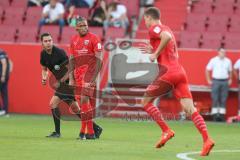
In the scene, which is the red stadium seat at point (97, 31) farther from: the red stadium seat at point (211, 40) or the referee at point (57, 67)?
the referee at point (57, 67)

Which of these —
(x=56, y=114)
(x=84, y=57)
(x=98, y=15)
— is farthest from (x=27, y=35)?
(x=84, y=57)

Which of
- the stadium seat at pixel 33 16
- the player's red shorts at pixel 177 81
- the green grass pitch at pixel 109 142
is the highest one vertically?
the stadium seat at pixel 33 16

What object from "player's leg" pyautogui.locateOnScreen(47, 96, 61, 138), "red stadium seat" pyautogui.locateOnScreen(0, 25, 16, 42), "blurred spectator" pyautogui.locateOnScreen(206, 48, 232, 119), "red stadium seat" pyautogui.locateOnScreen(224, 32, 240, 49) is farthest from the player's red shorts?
"red stadium seat" pyautogui.locateOnScreen(0, 25, 16, 42)

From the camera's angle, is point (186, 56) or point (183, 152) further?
A: point (186, 56)

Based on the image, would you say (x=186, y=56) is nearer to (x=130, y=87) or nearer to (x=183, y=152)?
(x=130, y=87)

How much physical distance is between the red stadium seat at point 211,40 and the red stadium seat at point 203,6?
3.16ft

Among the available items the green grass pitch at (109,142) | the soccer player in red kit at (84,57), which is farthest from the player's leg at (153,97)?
the soccer player in red kit at (84,57)

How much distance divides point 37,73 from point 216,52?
5.49m

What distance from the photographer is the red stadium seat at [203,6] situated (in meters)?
24.3

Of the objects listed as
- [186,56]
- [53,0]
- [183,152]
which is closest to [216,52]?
[186,56]

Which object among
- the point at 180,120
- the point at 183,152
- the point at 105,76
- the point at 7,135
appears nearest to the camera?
the point at 183,152

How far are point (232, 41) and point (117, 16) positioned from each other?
3.57 m

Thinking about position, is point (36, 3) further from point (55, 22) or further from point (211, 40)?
point (211, 40)

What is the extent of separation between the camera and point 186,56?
23.3 m
